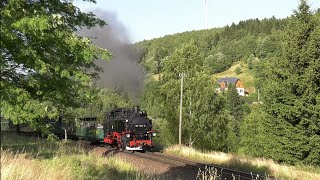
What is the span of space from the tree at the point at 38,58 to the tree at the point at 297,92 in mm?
20123

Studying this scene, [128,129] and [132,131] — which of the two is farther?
[128,129]

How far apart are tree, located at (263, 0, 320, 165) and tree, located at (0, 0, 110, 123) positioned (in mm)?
20123

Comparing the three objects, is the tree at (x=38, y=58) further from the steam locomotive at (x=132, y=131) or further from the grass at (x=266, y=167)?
the steam locomotive at (x=132, y=131)

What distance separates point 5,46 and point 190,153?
2372 cm

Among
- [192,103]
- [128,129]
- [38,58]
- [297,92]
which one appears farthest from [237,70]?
[38,58]

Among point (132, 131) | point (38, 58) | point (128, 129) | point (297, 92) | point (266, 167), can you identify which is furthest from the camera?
point (128, 129)

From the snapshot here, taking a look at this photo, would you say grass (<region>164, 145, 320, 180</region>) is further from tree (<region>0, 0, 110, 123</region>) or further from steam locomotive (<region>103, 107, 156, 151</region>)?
tree (<region>0, 0, 110, 123</region>)

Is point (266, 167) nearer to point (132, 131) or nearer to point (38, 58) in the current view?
point (132, 131)

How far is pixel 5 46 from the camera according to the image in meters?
5.69

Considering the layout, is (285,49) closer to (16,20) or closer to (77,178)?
(77,178)

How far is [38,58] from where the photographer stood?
19.1 ft

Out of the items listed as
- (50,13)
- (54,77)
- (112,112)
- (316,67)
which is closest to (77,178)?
(54,77)

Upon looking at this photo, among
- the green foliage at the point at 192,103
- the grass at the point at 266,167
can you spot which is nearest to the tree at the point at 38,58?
the grass at the point at 266,167

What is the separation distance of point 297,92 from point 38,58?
21970mm
